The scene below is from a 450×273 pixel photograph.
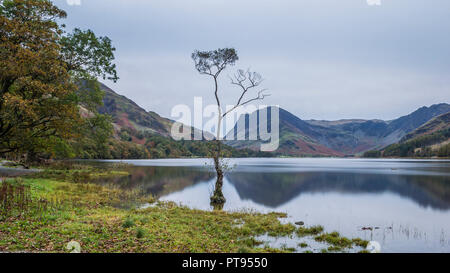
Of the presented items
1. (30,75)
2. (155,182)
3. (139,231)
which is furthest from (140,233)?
(155,182)

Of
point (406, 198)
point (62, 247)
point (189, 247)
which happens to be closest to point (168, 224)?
point (189, 247)

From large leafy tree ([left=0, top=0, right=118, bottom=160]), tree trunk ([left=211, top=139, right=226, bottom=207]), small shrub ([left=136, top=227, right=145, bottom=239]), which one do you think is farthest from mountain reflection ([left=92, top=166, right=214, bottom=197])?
small shrub ([left=136, top=227, right=145, bottom=239])

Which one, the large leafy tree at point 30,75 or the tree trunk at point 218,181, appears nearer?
the large leafy tree at point 30,75

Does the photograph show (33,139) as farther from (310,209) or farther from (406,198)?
(406,198)

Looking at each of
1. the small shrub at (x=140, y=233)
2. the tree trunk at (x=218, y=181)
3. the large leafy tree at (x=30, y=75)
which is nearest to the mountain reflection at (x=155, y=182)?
the tree trunk at (x=218, y=181)

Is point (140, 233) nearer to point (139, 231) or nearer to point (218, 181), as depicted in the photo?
point (139, 231)

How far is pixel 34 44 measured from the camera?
19.7 metres

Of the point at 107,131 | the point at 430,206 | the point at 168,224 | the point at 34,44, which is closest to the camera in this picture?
the point at 168,224

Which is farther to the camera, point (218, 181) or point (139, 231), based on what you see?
point (218, 181)

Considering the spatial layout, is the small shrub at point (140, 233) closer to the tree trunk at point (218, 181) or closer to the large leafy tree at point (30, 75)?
the large leafy tree at point (30, 75)

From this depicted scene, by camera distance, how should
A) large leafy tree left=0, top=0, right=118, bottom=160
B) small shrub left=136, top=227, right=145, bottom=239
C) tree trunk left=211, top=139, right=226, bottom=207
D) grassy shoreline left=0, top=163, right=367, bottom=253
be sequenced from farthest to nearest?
tree trunk left=211, top=139, right=226, bottom=207, large leafy tree left=0, top=0, right=118, bottom=160, small shrub left=136, top=227, right=145, bottom=239, grassy shoreline left=0, top=163, right=367, bottom=253

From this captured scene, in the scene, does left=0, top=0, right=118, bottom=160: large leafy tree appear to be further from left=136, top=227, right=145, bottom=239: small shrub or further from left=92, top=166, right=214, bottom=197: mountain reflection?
left=92, top=166, right=214, bottom=197: mountain reflection

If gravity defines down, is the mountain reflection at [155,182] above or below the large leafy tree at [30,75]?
below

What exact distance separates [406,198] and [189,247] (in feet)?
109
